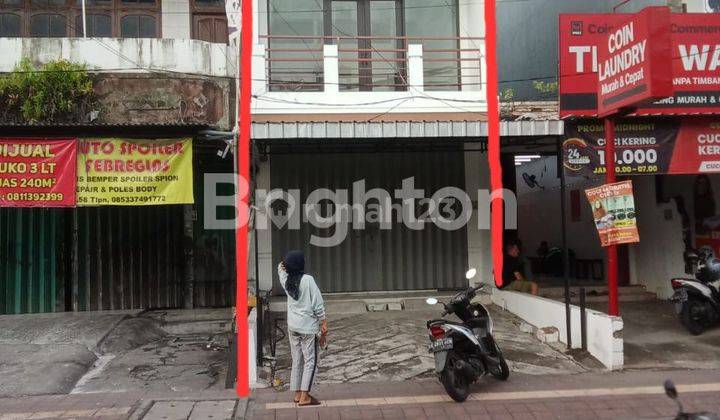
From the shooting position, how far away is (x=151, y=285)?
35.4ft

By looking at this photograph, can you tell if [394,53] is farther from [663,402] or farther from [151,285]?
[663,402]

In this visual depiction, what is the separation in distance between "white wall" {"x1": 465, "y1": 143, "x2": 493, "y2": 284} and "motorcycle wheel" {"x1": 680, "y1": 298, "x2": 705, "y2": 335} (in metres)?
3.52

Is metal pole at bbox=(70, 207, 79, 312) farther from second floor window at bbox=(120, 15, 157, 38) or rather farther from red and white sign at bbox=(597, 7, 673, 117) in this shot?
red and white sign at bbox=(597, 7, 673, 117)

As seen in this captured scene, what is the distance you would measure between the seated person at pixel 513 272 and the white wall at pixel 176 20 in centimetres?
727

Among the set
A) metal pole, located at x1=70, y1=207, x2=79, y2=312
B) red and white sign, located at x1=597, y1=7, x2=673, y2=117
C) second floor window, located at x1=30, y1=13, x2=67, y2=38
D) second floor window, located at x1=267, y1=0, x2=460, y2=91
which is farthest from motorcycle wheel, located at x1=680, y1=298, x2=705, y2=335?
second floor window, located at x1=30, y1=13, x2=67, y2=38

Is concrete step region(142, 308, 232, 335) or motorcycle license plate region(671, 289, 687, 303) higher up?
motorcycle license plate region(671, 289, 687, 303)

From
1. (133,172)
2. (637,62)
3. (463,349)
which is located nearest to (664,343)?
(463,349)

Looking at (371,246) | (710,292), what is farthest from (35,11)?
(710,292)

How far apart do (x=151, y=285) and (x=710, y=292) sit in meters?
9.48

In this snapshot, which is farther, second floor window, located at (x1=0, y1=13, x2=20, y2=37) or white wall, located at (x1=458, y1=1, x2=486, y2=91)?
white wall, located at (x1=458, y1=1, x2=486, y2=91)

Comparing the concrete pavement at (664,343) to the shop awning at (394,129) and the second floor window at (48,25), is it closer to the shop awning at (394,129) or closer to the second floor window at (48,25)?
the shop awning at (394,129)

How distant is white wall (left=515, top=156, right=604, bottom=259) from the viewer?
13.9m

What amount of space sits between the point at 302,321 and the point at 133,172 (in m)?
4.30

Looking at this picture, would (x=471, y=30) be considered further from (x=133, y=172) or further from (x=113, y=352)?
(x=113, y=352)
